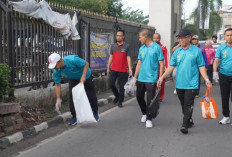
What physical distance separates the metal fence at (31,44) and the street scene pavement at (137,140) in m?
1.89

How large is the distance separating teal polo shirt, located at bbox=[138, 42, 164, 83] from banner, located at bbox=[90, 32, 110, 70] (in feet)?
15.4

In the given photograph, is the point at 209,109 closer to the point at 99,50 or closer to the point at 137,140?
the point at 137,140

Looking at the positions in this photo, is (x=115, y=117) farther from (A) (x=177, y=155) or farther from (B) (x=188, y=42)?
(A) (x=177, y=155)

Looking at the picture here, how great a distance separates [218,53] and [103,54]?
6009 millimetres

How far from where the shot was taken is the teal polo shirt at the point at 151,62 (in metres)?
6.98

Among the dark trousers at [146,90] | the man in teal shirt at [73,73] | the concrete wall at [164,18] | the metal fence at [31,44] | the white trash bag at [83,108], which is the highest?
the concrete wall at [164,18]

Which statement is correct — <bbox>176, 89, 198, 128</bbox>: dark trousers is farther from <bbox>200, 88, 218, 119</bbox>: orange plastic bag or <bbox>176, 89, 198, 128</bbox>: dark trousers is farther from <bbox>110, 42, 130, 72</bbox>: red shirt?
<bbox>110, 42, 130, 72</bbox>: red shirt

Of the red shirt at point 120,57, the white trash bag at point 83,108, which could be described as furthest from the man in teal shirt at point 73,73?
the red shirt at point 120,57

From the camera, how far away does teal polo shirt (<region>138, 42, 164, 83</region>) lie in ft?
22.9

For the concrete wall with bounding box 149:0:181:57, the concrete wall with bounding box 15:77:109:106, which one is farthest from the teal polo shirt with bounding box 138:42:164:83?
the concrete wall with bounding box 149:0:181:57

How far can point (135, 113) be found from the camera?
8609 millimetres

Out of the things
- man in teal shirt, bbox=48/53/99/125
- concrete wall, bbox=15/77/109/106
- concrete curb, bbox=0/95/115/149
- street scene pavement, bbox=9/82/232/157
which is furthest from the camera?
concrete wall, bbox=15/77/109/106

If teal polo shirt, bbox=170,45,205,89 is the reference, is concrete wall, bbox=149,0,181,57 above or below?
above

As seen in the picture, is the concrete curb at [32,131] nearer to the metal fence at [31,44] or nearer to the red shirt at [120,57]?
the metal fence at [31,44]
